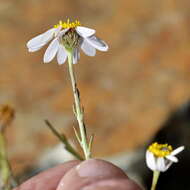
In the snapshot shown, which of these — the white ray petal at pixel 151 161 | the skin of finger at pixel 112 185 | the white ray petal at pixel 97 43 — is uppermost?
the white ray petal at pixel 97 43

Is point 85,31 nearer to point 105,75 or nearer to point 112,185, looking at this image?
point 112,185

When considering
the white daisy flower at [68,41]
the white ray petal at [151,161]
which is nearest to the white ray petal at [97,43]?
the white daisy flower at [68,41]

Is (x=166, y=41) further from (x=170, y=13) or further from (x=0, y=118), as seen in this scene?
(x=0, y=118)

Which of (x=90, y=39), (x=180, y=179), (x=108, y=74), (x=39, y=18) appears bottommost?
(x=180, y=179)

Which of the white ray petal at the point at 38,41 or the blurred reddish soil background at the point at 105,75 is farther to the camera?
the blurred reddish soil background at the point at 105,75

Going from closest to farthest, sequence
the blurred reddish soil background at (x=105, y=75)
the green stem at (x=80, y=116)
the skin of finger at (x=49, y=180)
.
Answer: the green stem at (x=80, y=116) < the skin of finger at (x=49, y=180) < the blurred reddish soil background at (x=105, y=75)

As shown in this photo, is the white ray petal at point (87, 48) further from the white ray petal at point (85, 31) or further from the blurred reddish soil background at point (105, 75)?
the blurred reddish soil background at point (105, 75)

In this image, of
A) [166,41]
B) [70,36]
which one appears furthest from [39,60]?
[70,36]
